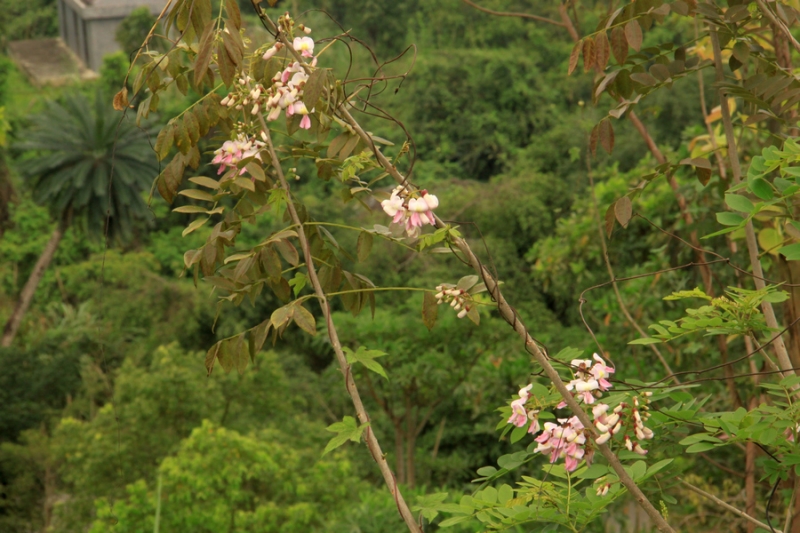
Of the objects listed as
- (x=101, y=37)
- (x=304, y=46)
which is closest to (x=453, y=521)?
(x=304, y=46)

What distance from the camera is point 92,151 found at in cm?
981

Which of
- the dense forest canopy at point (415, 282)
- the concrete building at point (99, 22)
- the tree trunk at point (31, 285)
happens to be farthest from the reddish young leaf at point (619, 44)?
the concrete building at point (99, 22)

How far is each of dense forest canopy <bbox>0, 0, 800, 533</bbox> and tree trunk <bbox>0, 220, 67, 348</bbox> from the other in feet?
0.14

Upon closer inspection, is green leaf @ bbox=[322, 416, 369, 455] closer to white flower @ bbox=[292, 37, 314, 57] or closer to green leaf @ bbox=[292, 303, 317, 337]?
green leaf @ bbox=[292, 303, 317, 337]

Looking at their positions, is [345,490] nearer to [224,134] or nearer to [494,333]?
[494,333]

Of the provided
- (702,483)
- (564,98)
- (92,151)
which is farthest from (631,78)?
(564,98)

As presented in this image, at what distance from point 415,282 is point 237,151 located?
737cm

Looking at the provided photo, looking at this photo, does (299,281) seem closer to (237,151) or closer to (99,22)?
(237,151)

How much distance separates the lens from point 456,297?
101cm

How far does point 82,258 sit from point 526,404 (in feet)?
44.9

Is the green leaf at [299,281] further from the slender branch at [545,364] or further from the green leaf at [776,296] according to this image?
the green leaf at [776,296]

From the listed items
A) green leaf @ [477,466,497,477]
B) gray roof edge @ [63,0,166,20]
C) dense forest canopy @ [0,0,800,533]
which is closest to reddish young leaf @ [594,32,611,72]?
dense forest canopy @ [0,0,800,533]

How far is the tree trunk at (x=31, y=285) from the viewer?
9711mm

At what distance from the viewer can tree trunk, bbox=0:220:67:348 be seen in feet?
31.9
